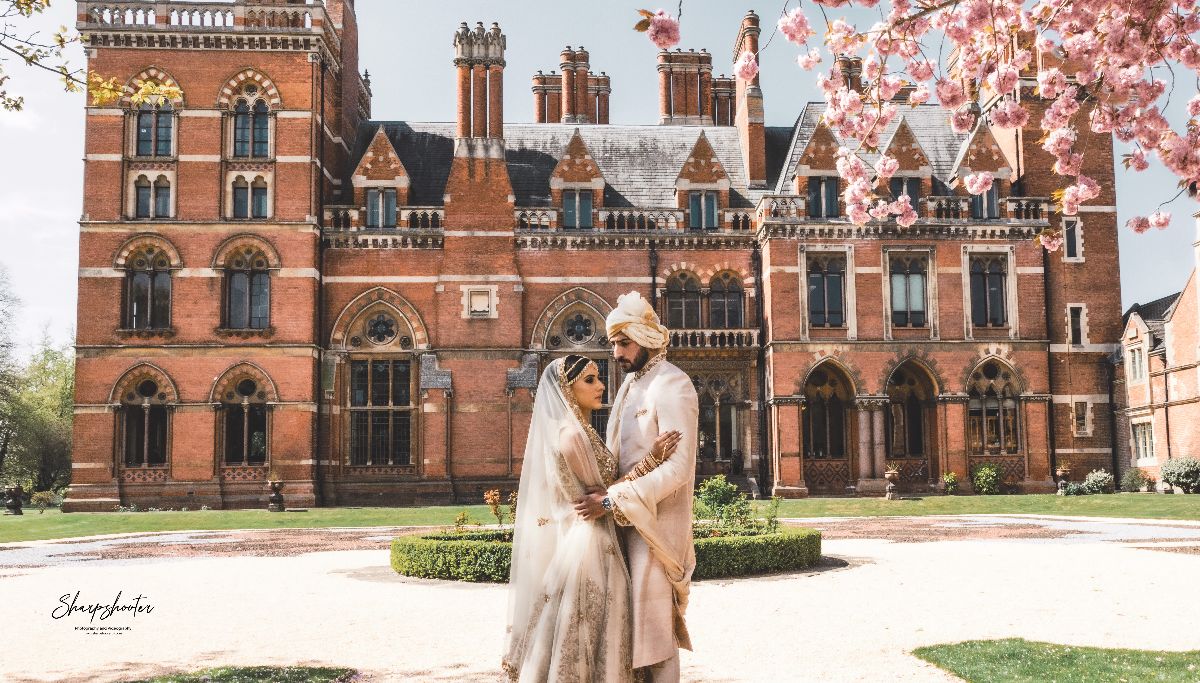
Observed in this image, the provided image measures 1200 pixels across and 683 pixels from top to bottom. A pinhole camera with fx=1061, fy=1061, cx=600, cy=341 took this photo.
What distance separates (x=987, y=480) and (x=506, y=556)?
25.0 meters

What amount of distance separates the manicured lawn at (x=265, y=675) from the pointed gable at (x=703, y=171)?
3019cm

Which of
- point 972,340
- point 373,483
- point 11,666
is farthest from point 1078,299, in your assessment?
point 11,666

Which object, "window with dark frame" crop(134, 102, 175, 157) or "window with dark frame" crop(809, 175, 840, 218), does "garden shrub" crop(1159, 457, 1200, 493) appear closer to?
"window with dark frame" crop(809, 175, 840, 218)

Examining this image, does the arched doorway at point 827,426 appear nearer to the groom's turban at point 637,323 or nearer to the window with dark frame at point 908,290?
the window with dark frame at point 908,290

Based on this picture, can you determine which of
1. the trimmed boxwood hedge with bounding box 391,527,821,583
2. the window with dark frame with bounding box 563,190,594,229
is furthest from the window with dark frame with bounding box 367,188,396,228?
the trimmed boxwood hedge with bounding box 391,527,821,583

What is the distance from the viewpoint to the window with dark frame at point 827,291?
36.2 meters

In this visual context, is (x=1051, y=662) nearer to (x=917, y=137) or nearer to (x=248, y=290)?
(x=248, y=290)

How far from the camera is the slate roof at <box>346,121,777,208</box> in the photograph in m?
38.2

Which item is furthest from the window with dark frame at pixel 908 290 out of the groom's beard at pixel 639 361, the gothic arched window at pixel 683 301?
the groom's beard at pixel 639 361

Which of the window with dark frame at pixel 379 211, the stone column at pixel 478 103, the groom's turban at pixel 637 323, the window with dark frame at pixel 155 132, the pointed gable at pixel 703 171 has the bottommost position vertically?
the groom's turban at pixel 637 323

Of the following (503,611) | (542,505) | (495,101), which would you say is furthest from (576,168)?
(542,505)

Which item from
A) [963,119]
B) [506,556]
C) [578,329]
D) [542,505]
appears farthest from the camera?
[578,329]

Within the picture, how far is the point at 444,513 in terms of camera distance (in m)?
29.3

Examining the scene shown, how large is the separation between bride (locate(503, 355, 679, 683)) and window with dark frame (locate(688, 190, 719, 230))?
3143 centimetres
